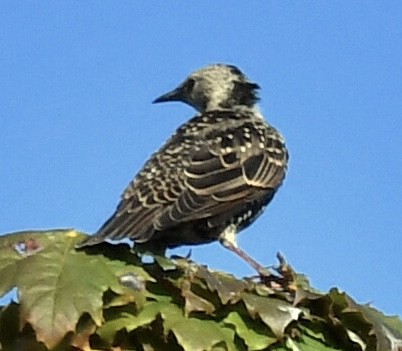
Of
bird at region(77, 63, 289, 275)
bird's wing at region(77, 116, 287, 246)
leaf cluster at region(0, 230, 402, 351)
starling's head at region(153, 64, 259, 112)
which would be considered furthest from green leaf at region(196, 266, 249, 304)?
starling's head at region(153, 64, 259, 112)

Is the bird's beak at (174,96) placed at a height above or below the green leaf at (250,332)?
above

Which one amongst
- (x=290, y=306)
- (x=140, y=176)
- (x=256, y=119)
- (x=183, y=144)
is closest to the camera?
(x=290, y=306)

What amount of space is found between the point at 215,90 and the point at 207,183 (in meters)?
1.82

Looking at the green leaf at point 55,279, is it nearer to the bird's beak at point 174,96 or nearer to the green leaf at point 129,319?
the green leaf at point 129,319

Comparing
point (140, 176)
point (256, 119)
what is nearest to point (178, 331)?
point (140, 176)

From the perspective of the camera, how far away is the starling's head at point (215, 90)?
6277 mm

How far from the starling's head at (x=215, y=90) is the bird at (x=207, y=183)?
55 centimetres

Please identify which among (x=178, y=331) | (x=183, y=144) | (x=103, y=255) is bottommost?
(x=178, y=331)

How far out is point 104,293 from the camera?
1974mm

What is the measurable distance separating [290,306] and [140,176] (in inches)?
95.4

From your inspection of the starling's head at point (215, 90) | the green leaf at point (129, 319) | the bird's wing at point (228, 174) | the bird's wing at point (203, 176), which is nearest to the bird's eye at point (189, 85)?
the starling's head at point (215, 90)

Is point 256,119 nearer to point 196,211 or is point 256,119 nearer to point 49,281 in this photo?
point 196,211

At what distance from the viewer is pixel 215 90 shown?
6348mm

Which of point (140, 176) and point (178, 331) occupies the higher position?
point (140, 176)
